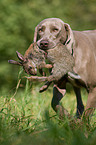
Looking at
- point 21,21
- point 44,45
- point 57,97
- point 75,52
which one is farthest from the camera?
point 21,21

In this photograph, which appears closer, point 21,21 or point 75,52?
point 75,52

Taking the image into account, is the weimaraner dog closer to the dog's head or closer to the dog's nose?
the dog's head

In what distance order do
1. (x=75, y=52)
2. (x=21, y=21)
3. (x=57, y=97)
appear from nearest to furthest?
(x=75, y=52)
(x=57, y=97)
(x=21, y=21)

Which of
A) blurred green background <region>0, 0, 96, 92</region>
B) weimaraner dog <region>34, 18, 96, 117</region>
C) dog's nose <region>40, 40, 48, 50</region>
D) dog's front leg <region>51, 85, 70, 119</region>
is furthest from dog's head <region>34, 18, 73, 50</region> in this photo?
blurred green background <region>0, 0, 96, 92</region>

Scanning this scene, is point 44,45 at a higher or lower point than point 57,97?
higher

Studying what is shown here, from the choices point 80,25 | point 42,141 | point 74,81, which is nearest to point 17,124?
point 42,141

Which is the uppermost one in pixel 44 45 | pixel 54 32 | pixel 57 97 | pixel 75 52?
pixel 54 32

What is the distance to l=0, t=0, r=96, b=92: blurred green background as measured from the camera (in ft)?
43.4

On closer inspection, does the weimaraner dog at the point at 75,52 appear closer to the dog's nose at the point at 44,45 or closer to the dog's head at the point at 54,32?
the dog's head at the point at 54,32

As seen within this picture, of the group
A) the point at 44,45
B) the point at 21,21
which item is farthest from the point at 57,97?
the point at 21,21

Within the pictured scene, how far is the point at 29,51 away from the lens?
10.1 ft

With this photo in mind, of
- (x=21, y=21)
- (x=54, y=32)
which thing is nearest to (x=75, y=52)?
(x=54, y=32)

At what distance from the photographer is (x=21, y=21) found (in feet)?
45.9

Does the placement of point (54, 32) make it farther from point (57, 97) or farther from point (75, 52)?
point (57, 97)
